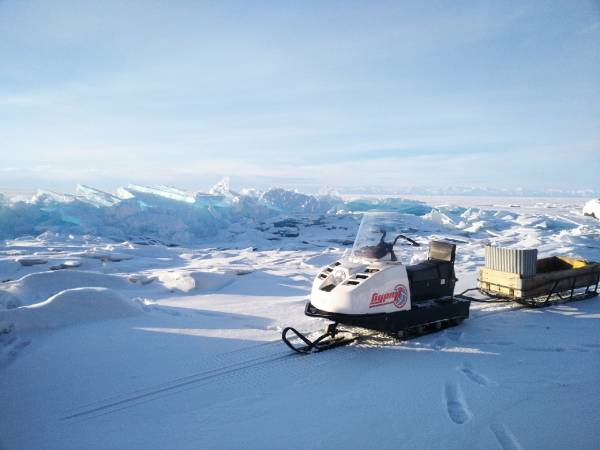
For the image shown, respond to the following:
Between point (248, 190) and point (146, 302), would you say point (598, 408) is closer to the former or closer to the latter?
point (146, 302)

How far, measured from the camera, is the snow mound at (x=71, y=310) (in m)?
5.19

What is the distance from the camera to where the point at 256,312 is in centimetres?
640

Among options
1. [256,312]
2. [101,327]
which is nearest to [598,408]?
[256,312]

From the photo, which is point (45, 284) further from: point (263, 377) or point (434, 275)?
point (434, 275)

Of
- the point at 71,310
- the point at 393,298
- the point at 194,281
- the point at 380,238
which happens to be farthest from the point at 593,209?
the point at 71,310

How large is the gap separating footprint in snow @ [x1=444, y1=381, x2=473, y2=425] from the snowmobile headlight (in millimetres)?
1473

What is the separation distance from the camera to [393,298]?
14.9ft

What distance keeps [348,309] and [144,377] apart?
2.07 meters

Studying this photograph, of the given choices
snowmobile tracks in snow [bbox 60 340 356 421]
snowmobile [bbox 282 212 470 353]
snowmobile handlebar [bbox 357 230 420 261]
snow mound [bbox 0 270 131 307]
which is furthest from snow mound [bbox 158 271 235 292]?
snowmobile handlebar [bbox 357 230 420 261]

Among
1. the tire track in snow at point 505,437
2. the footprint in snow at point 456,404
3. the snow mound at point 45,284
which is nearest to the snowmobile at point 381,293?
the footprint in snow at point 456,404

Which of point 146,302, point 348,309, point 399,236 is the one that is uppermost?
point 399,236

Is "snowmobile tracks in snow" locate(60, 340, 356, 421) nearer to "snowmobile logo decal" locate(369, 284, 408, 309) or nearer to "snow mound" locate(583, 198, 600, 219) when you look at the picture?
"snowmobile logo decal" locate(369, 284, 408, 309)

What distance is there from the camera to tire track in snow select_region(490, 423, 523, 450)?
267 centimetres

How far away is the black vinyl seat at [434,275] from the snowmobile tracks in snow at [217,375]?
1.31 metres
